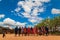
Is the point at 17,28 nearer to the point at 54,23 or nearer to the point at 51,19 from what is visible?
the point at 54,23

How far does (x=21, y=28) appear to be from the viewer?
38500mm

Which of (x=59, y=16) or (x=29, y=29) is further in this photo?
(x=59, y=16)

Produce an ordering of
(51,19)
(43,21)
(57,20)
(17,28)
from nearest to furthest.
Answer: (17,28)
(57,20)
(51,19)
(43,21)

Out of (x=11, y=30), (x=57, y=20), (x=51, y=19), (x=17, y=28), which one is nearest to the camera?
(x=17, y=28)

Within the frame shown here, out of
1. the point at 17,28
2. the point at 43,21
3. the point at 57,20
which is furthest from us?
the point at 43,21

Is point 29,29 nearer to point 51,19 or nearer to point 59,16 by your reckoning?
point 59,16

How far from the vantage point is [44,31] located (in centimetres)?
3919

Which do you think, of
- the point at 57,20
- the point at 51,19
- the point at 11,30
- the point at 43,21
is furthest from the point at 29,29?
the point at 43,21

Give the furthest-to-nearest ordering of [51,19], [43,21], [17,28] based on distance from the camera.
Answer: [43,21]
[51,19]
[17,28]

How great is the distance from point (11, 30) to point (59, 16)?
1278 inches

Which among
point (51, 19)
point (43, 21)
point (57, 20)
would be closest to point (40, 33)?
point (57, 20)

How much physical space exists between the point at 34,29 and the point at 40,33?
4.34 ft

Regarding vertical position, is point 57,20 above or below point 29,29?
above

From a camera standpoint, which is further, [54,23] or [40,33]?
[54,23]
